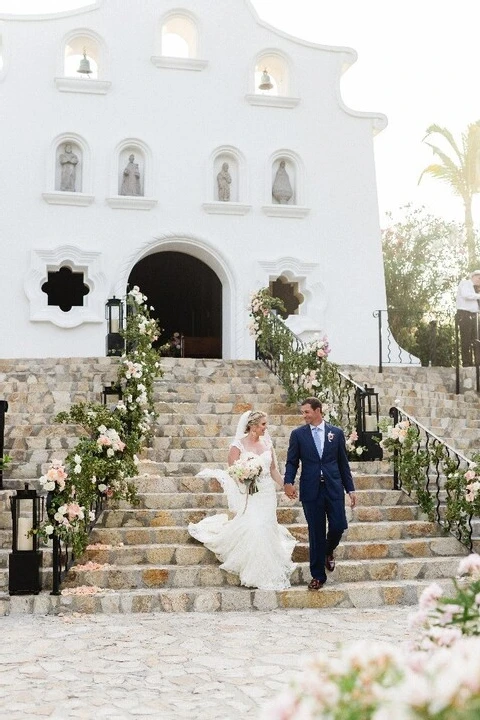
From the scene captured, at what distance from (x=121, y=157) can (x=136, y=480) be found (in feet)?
36.1

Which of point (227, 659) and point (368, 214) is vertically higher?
point (368, 214)

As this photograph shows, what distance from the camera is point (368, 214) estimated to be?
65.5ft

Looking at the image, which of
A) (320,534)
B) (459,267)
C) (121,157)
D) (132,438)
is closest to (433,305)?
(459,267)

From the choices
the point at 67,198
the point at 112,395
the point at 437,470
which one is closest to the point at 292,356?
the point at 112,395

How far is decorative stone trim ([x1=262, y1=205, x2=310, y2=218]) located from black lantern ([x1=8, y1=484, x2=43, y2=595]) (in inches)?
499

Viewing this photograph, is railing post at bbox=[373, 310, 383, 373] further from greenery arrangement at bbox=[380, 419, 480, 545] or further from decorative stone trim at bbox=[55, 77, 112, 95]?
decorative stone trim at bbox=[55, 77, 112, 95]

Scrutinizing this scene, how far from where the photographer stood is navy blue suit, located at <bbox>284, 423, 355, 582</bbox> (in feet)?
25.3

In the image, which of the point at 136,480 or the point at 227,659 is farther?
the point at 136,480

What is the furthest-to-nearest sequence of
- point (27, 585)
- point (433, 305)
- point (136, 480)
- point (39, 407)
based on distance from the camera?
point (433, 305), point (39, 407), point (136, 480), point (27, 585)

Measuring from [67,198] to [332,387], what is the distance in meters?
8.34

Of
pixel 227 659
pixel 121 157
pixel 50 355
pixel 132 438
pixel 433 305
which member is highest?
pixel 121 157

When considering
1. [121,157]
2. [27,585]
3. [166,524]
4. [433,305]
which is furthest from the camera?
[433,305]

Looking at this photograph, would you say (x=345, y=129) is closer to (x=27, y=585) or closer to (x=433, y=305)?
(x=433, y=305)

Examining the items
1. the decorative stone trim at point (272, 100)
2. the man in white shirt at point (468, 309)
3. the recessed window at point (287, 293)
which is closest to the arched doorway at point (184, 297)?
the recessed window at point (287, 293)
